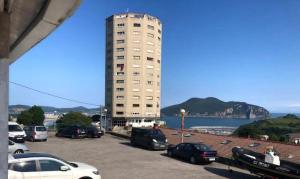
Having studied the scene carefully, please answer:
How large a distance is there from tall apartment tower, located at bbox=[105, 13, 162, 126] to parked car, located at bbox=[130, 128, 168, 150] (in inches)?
2204

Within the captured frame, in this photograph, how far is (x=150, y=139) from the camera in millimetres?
31875

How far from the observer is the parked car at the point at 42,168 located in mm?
13523

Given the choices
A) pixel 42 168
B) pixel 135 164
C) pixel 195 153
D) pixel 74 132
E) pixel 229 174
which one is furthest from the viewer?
pixel 74 132

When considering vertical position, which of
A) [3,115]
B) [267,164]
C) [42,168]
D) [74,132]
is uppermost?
[3,115]

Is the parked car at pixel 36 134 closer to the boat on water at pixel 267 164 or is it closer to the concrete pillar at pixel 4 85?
the boat on water at pixel 267 164

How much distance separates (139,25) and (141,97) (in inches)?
654

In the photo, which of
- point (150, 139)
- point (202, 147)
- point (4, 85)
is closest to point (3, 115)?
point (4, 85)

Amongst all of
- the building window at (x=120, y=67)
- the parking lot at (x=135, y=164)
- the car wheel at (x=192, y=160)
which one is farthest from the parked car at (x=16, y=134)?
the building window at (x=120, y=67)

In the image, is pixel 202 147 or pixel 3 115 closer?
pixel 3 115

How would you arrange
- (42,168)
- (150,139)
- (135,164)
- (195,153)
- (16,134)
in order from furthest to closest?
(16,134) < (150,139) < (195,153) < (135,164) < (42,168)

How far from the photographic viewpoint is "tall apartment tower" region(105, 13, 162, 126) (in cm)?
8950

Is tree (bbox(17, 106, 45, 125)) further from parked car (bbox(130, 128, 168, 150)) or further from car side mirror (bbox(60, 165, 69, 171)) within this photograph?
car side mirror (bbox(60, 165, 69, 171))

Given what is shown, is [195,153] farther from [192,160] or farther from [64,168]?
[64,168]

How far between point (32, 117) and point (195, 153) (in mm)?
57824
